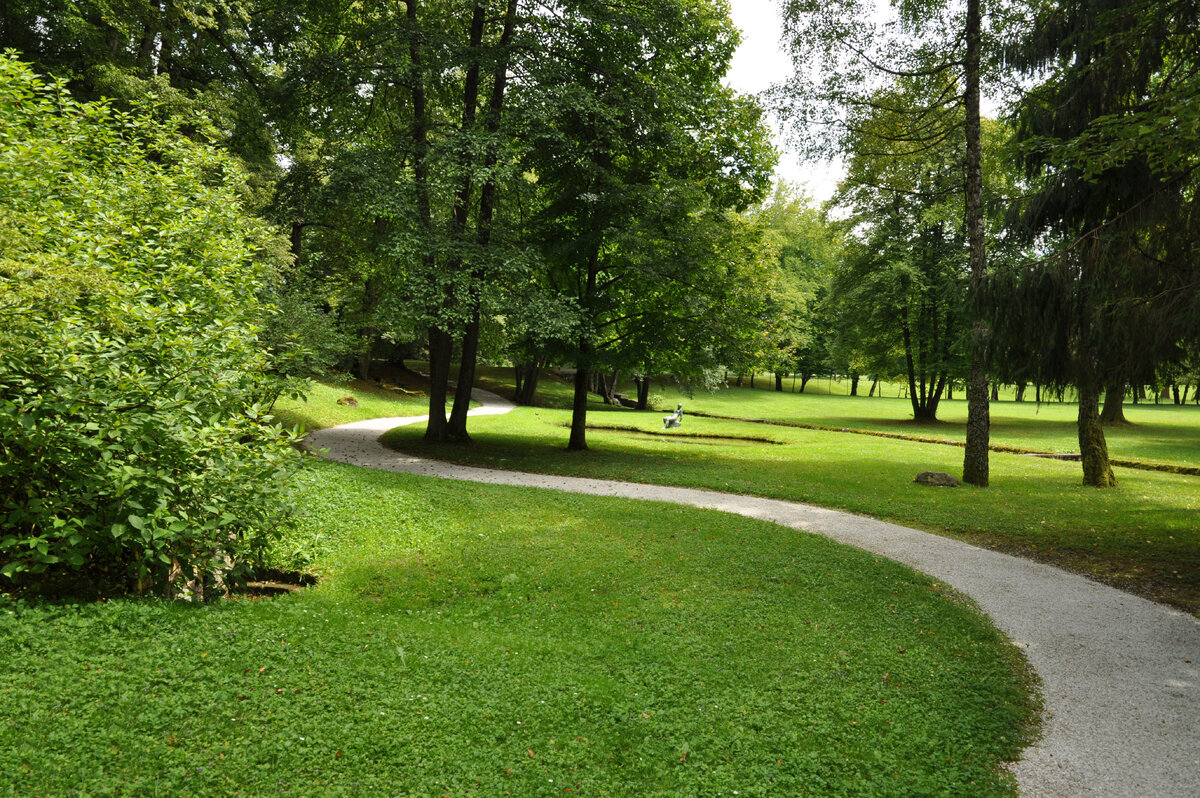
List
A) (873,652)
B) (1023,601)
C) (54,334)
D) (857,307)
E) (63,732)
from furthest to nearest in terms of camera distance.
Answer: (857,307)
(1023,601)
(873,652)
(54,334)
(63,732)

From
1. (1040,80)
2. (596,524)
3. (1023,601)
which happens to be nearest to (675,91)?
(1040,80)

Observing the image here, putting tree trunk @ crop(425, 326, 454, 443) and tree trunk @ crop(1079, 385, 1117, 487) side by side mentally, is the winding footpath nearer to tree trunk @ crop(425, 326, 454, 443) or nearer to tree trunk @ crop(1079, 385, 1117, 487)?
tree trunk @ crop(1079, 385, 1117, 487)

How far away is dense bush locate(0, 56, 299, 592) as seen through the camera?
4.05 meters

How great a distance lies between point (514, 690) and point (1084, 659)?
16.2 ft

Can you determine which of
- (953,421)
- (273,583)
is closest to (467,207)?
(273,583)

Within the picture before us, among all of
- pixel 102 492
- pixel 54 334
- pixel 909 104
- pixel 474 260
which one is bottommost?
pixel 102 492

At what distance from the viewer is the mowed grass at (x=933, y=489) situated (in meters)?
8.77

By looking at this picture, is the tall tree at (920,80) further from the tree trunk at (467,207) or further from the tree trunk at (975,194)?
the tree trunk at (467,207)

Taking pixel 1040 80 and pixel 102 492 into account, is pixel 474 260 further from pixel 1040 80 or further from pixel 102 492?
pixel 1040 80

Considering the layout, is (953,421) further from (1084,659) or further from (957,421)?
(1084,659)

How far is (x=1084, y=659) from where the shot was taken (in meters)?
5.46

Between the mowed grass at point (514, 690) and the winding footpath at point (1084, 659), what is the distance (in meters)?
0.29

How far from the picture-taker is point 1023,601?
688 cm

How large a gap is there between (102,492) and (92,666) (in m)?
1.07
